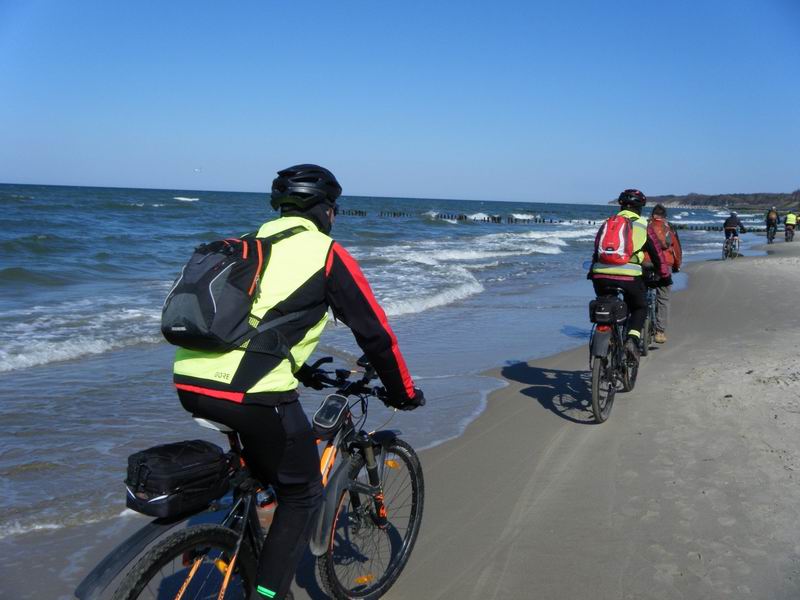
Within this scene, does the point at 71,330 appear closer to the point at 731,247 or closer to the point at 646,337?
the point at 646,337

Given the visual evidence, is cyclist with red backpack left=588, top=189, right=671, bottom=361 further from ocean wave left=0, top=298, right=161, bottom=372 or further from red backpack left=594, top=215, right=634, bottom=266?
ocean wave left=0, top=298, right=161, bottom=372

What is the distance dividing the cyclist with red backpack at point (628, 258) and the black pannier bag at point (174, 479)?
16.0 feet

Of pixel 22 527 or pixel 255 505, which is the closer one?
pixel 255 505

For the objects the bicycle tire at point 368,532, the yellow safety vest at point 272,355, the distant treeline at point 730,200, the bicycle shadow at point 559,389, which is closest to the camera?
the yellow safety vest at point 272,355

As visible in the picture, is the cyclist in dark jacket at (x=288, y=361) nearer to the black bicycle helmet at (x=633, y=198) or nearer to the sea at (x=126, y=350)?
the sea at (x=126, y=350)

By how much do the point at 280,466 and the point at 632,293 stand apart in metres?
5.02

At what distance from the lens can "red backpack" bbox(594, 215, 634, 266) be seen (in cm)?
641

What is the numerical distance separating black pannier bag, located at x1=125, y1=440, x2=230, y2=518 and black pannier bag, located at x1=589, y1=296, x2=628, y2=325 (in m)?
4.50

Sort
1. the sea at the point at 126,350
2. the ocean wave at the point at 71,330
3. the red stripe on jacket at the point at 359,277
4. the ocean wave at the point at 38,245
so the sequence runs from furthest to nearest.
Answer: the ocean wave at the point at 38,245
the ocean wave at the point at 71,330
the sea at the point at 126,350
the red stripe on jacket at the point at 359,277

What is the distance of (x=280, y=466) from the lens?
2.47 m

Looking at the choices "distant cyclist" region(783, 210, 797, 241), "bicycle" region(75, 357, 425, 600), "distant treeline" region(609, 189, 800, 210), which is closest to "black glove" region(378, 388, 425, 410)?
"bicycle" region(75, 357, 425, 600)

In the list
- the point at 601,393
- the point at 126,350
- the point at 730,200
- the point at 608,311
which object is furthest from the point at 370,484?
the point at 730,200

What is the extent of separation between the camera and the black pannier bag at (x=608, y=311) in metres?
6.17

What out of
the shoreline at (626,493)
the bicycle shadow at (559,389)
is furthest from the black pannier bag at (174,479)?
the bicycle shadow at (559,389)
